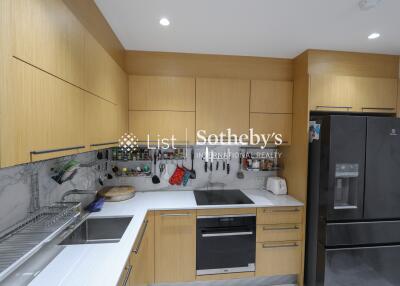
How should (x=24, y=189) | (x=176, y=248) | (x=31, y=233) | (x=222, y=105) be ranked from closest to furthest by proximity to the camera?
(x=31, y=233)
(x=24, y=189)
(x=176, y=248)
(x=222, y=105)

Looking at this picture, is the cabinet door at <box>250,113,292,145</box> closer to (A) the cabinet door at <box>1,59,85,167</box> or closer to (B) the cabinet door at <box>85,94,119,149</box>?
(B) the cabinet door at <box>85,94,119,149</box>

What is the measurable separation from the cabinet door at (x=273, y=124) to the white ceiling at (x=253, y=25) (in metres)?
0.67

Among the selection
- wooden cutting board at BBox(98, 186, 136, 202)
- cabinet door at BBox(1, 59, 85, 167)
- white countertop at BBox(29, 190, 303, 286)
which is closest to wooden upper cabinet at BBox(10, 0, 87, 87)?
cabinet door at BBox(1, 59, 85, 167)

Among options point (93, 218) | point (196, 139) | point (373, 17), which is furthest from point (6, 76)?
point (373, 17)

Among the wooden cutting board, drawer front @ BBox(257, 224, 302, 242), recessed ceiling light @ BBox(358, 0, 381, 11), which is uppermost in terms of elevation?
recessed ceiling light @ BBox(358, 0, 381, 11)

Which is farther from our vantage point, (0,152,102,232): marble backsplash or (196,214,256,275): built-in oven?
(196,214,256,275): built-in oven

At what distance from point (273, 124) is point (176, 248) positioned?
5.34ft

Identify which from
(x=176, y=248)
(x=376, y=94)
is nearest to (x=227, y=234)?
(x=176, y=248)

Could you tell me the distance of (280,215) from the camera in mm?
2035

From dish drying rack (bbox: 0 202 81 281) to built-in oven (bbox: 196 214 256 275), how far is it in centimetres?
111

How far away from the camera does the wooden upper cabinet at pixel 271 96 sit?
223 centimetres

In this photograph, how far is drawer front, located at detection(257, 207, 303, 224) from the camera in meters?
2.01

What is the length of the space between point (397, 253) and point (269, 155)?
4.77 ft

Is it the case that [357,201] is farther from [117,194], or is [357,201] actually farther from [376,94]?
[117,194]
